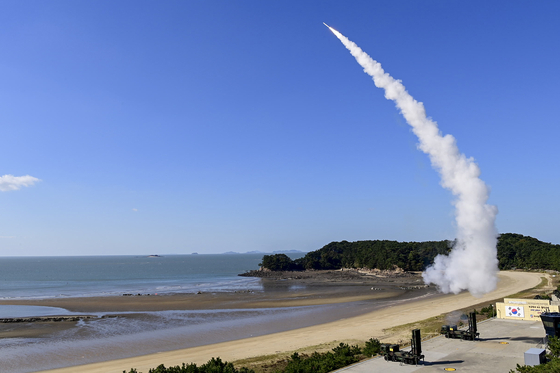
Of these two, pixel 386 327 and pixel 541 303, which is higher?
pixel 541 303

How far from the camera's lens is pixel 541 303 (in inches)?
1415

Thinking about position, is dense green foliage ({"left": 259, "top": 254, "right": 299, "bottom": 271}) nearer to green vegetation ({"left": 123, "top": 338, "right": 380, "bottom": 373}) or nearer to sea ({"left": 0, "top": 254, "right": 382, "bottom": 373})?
sea ({"left": 0, "top": 254, "right": 382, "bottom": 373})

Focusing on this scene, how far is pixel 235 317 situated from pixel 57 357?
24.2 meters

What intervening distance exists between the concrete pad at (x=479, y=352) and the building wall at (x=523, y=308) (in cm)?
206

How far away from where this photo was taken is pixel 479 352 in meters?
26.4

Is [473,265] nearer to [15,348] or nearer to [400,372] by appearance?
[400,372]

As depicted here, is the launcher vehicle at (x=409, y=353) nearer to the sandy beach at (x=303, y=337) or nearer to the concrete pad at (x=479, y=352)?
the concrete pad at (x=479, y=352)

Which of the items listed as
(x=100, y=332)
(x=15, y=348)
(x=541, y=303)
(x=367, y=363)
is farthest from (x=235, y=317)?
(x=541, y=303)

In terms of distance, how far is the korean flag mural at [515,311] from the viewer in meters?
37.4

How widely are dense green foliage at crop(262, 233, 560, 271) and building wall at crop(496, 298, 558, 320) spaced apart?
253 ft

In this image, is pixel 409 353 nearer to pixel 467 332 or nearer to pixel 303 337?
pixel 467 332

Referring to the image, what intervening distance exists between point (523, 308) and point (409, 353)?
2030 cm

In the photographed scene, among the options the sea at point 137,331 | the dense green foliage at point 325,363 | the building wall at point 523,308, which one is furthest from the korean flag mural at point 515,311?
the sea at point 137,331

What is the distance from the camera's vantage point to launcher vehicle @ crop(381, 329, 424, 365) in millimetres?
23953
